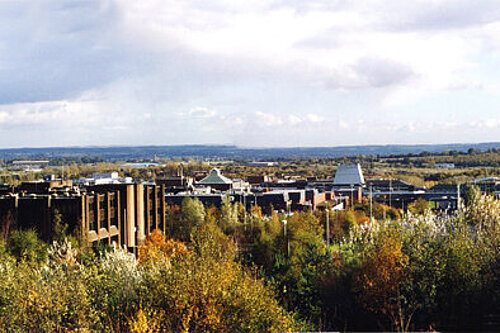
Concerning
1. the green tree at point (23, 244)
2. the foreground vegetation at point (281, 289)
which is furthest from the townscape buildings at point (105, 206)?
the foreground vegetation at point (281, 289)

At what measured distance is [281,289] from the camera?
3541 cm

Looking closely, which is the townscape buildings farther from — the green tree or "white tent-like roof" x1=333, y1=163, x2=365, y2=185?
"white tent-like roof" x1=333, y1=163, x2=365, y2=185

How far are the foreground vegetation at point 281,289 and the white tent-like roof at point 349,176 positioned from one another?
94.8 metres

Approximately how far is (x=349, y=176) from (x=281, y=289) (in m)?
108

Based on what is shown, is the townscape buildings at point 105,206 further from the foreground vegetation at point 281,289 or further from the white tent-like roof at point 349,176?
the white tent-like roof at point 349,176

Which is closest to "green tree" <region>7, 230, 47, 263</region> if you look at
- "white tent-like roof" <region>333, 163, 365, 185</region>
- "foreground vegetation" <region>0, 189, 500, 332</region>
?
"foreground vegetation" <region>0, 189, 500, 332</region>

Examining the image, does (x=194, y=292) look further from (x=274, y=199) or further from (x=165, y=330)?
(x=274, y=199)

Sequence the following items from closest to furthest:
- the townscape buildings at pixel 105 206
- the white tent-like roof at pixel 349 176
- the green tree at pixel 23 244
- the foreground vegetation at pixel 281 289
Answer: the foreground vegetation at pixel 281 289 < the green tree at pixel 23 244 < the townscape buildings at pixel 105 206 < the white tent-like roof at pixel 349 176

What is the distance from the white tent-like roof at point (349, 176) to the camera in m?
138

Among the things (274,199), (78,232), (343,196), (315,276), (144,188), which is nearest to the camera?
(315,276)

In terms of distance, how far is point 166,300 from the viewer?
2648cm

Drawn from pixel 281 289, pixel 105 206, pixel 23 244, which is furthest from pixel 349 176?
pixel 281 289

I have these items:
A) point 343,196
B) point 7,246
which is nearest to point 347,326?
point 7,246

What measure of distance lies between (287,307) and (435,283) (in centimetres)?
677
